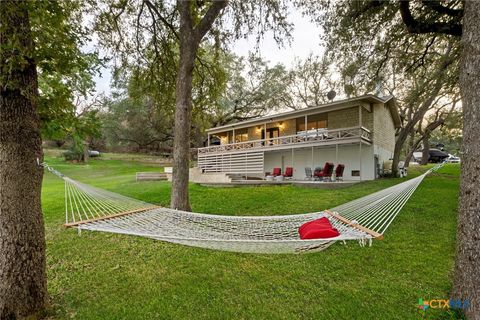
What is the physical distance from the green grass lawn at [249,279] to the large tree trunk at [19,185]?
1.13 ft

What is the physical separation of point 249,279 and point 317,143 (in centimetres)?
1019

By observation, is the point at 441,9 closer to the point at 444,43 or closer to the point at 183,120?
the point at 444,43

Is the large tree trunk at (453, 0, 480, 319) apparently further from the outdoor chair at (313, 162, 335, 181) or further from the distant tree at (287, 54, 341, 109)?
the distant tree at (287, 54, 341, 109)

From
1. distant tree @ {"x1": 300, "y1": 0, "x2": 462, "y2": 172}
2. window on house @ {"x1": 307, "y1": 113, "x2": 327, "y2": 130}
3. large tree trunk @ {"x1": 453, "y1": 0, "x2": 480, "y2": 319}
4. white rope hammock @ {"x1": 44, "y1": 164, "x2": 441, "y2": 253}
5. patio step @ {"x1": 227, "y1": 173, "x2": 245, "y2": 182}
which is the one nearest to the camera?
large tree trunk @ {"x1": 453, "y1": 0, "x2": 480, "y2": 319}

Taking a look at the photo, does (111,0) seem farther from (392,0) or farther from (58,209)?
(392,0)

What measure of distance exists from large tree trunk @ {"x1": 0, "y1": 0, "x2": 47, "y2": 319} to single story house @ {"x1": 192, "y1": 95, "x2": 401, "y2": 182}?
36.5 ft

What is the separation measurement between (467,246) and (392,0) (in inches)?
253

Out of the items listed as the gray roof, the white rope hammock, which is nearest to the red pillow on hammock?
the white rope hammock

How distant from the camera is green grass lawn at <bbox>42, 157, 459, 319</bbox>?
223 centimetres

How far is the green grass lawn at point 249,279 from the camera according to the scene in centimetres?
223

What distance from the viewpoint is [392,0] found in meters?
5.78

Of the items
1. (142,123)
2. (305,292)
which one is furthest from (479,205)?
(142,123)

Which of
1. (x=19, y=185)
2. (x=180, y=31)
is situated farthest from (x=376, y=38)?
(x=19, y=185)

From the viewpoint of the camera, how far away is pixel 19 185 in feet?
6.71
